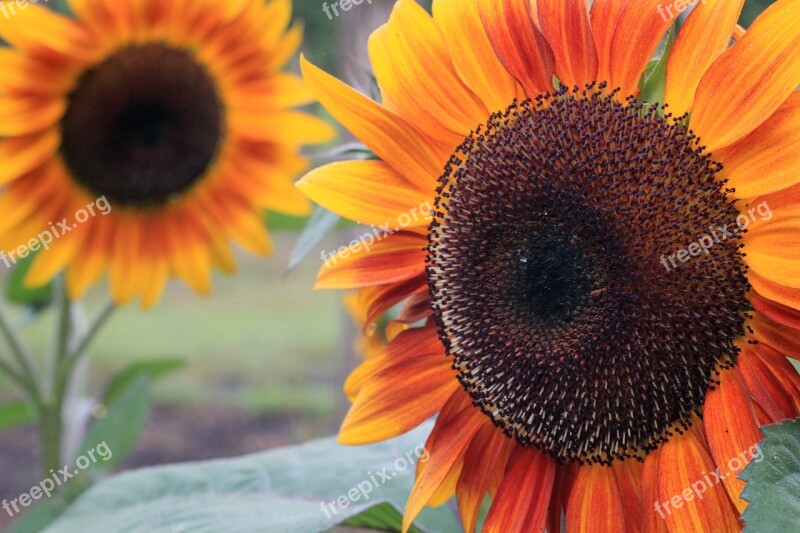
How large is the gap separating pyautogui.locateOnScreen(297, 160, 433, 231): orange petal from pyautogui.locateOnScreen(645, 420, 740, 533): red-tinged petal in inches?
9.4

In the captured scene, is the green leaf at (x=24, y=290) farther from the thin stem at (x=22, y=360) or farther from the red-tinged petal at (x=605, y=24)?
the red-tinged petal at (x=605, y=24)

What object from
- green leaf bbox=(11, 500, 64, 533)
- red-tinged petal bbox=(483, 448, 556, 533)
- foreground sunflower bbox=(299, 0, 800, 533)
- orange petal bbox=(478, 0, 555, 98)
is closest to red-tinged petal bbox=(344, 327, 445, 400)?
foreground sunflower bbox=(299, 0, 800, 533)

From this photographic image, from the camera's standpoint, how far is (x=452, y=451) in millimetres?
665

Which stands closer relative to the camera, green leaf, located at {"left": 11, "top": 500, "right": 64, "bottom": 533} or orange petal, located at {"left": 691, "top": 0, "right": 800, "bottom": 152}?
orange petal, located at {"left": 691, "top": 0, "right": 800, "bottom": 152}

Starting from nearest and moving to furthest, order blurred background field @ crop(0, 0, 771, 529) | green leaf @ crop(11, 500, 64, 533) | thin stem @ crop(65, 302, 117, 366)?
green leaf @ crop(11, 500, 64, 533), thin stem @ crop(65, 302, 117, 366), blurred background field @ crop(0, 0, 771, 529)

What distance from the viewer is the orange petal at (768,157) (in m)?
0.52

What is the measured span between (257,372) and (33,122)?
4140mm

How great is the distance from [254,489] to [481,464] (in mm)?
276

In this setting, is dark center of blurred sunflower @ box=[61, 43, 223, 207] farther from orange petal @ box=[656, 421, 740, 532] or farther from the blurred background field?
orange petal @ box=[656, 421, 740, 532]

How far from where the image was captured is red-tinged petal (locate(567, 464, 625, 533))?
1.94ft

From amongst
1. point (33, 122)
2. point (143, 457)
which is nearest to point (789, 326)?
point (33, 122)

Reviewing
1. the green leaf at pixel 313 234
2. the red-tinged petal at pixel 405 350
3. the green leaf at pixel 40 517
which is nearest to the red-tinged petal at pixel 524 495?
the red-tinged petal at pixel 405 350

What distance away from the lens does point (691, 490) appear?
1.81 ft

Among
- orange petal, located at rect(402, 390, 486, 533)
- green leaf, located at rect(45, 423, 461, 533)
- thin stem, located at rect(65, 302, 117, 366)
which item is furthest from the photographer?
thin stem, located at rect(65, 302, 117, 366)
